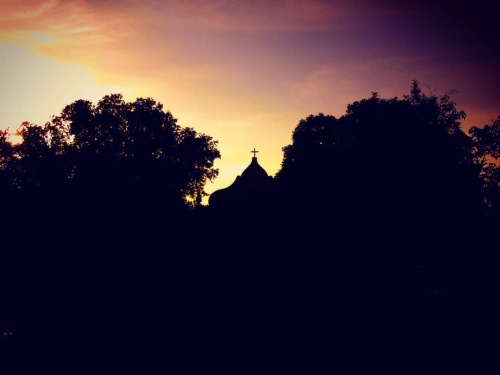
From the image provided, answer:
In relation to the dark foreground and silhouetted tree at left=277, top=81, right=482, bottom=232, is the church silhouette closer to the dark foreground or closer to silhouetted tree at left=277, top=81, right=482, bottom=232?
silhouetted tree at left=277, top=81, right=482, bottom=232

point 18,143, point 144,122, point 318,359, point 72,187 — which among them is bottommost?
point 318,359

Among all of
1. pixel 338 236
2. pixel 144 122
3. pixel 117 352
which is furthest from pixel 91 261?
pixel 144 122

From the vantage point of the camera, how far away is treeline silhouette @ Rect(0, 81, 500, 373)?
42.8ft

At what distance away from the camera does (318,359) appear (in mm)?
11664

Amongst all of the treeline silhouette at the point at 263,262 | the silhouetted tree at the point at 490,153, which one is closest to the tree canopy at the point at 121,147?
the treeline silhouette at the point at 263,262

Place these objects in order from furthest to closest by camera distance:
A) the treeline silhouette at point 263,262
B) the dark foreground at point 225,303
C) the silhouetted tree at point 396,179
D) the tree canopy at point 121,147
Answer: the tree canopy at point 121,147
the silhouetted tree at point 396,179
the treeline silhouette at point 263,262
the dark foreground at point 225,303

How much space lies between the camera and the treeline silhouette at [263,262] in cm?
1305

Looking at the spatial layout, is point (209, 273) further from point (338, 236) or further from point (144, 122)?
point (144, 122)

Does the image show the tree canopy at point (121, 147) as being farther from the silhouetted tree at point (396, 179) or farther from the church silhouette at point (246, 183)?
the silhouetted tree at point (396, 179)

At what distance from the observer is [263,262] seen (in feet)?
60.7

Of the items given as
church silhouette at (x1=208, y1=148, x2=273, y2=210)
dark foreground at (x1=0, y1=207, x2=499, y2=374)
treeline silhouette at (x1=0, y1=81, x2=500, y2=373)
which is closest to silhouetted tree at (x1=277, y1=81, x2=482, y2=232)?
treeline silhouette at (x1=0, y1=81, x2=500, y2=373)

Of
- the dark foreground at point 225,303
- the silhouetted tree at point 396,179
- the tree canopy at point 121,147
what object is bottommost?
the dark foreground at point 225,303

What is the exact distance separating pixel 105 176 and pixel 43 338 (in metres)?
7.45

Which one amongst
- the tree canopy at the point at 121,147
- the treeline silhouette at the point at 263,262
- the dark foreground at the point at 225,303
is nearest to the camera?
the dark foreground at the point at 225,303
